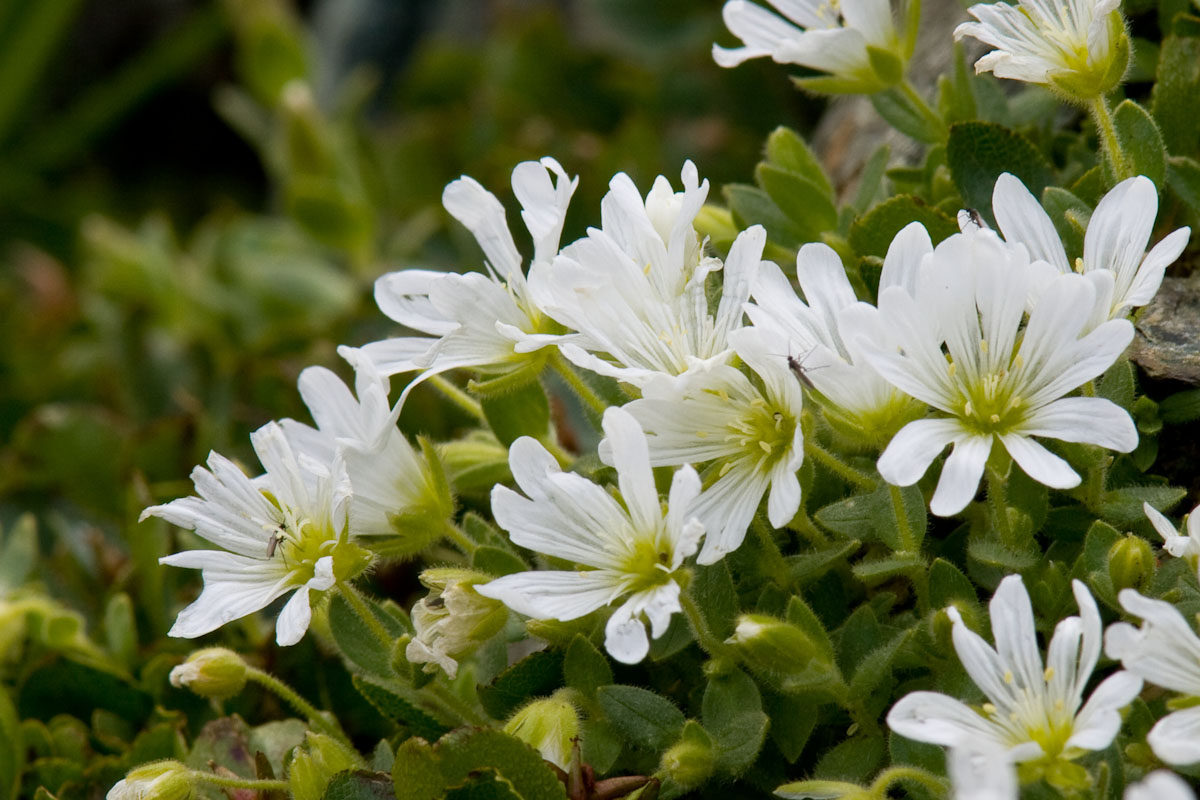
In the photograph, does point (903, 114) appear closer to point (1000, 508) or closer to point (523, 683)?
point (1000, 508)

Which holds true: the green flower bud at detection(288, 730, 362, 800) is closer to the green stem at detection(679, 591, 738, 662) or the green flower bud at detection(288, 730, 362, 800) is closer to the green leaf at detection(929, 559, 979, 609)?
the green stem at detection(679, 591, 738, 662)

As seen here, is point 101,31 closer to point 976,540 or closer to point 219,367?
point 219,367

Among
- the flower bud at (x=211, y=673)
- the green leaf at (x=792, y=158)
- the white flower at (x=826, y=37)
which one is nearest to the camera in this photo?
the flower bud at (x=211, y=673)

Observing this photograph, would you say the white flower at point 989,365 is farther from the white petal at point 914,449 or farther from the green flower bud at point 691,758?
the green flower bud at point 691,758

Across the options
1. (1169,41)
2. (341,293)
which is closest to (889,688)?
(1169,41)

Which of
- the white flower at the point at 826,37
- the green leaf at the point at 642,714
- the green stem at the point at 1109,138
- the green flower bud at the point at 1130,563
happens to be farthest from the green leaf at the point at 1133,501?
the white flower at the point at 826,37

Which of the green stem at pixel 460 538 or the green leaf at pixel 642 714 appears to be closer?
the green leaf at pixel 642 714

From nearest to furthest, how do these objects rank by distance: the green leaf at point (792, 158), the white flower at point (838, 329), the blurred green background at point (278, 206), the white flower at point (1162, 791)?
the white flower at point (1162, 791) < the white flower at point (838, 329) < the green leaf at point (792, 158) < the blurred green background at point (278, 206)
